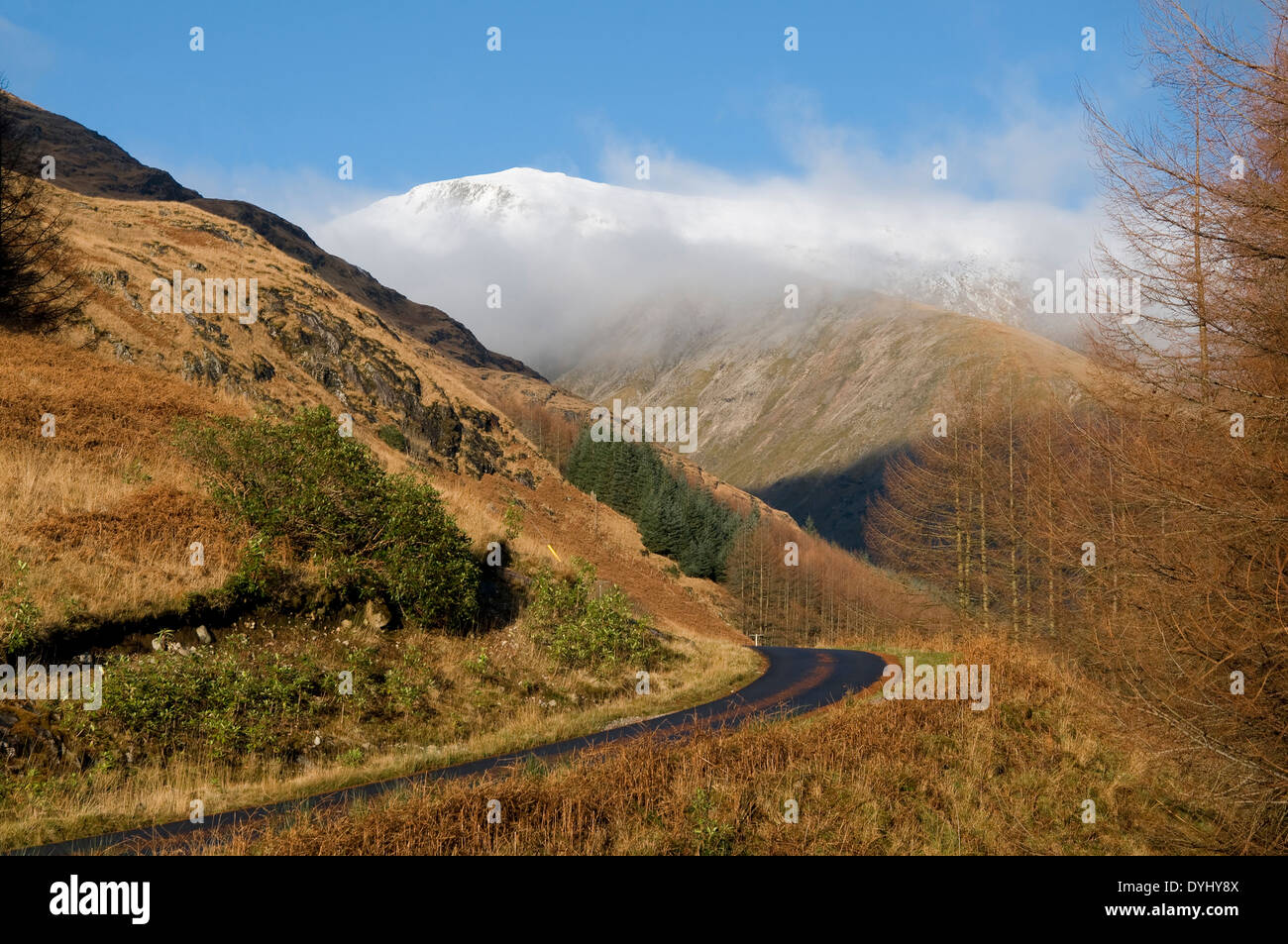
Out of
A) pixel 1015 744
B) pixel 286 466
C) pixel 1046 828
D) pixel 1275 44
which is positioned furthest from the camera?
pixel 286 466

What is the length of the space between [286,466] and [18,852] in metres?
11.8

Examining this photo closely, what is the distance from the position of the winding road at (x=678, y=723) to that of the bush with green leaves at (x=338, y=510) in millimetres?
5881

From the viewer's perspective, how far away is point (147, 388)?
24.2m

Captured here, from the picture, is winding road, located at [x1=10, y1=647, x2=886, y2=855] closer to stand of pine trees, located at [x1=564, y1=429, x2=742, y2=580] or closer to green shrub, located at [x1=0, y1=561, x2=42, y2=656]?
green shrub, located at [x1=0, y1=561, x2=42, y2=656]

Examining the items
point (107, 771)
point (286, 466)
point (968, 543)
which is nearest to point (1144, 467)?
point (107, 771)

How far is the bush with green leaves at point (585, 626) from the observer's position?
68.2ft

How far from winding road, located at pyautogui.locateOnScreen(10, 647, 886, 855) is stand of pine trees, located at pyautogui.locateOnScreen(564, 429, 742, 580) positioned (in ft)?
172

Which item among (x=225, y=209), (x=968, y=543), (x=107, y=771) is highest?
(x=225, y=209)

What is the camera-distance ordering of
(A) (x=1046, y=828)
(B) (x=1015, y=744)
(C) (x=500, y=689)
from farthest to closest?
1. (C) (x=500, y=689)
2. (B) (x=1015, y=744)
3. (A) (x=1046, y=828)

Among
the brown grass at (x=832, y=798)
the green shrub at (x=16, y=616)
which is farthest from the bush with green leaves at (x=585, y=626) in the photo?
the green shrub at (x=16, y=616)

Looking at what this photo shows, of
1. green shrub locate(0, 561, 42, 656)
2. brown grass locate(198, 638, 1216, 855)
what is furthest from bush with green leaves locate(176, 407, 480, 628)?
brown grass locate(198, 638, 1216, 855)

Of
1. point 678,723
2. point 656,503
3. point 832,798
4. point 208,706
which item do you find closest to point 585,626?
point 678,723
